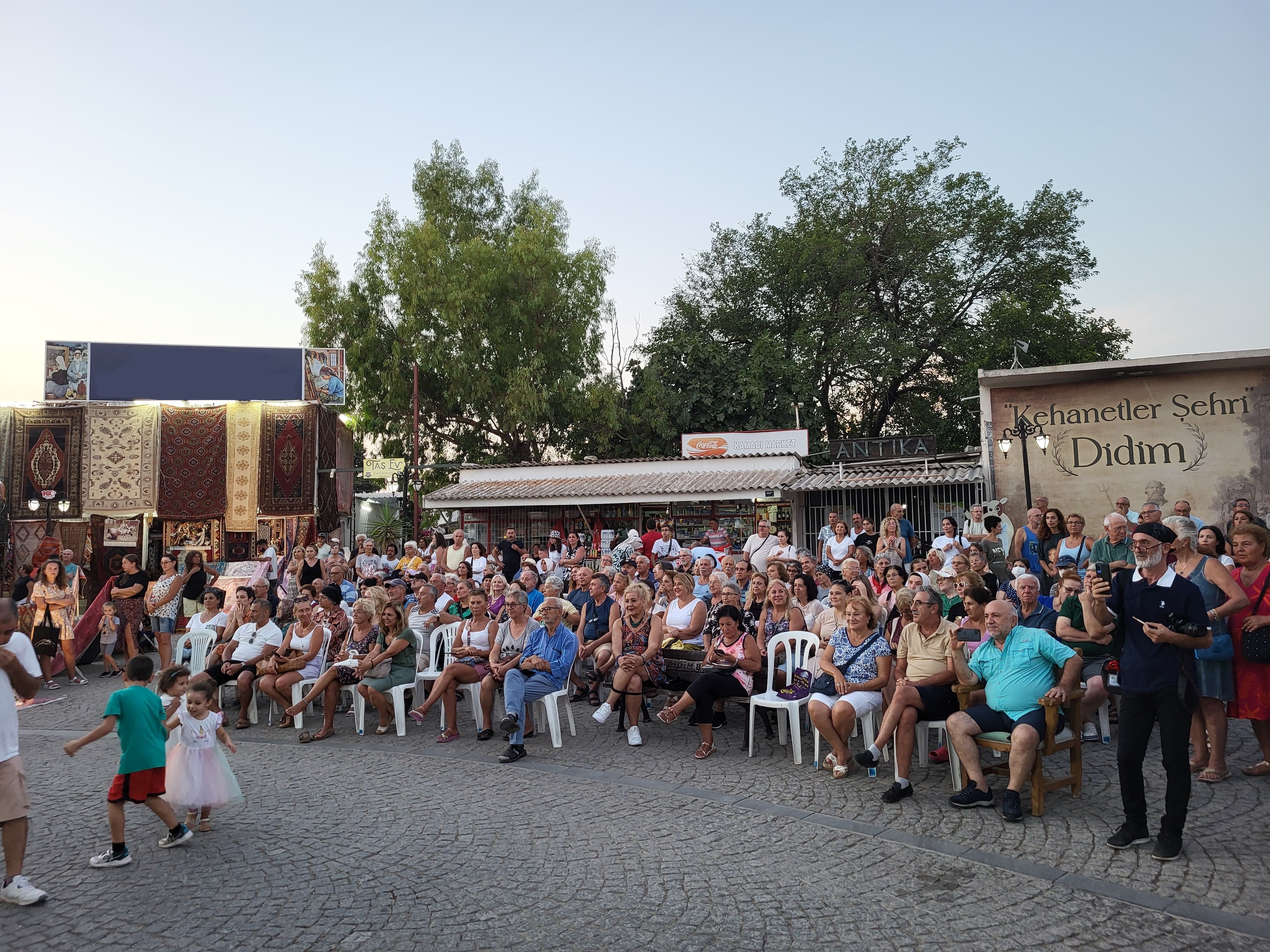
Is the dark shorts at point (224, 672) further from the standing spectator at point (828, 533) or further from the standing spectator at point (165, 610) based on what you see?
the standing spectator at point (828, 533)

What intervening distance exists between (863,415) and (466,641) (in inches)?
959

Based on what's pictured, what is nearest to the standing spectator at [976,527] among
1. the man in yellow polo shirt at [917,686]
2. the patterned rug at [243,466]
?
the man in yellow polo shirt at [917,686]

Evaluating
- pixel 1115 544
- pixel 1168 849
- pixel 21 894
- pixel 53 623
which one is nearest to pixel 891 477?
pixel 1115 544

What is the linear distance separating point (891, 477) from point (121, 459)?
17828 millimetres

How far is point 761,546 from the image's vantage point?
40.2 feet

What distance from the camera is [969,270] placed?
2964 centimetres

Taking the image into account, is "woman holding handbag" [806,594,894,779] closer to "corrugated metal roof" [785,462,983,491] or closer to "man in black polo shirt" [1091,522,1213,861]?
"man in black polo shirt" [1091,522,1213,861]

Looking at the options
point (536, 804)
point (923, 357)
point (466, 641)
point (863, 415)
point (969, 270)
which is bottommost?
point (536, 804)

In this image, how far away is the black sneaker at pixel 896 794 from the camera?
528 centimetres

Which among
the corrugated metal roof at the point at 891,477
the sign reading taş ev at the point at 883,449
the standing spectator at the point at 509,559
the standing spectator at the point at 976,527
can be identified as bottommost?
the standing spectator at the point at 509,559

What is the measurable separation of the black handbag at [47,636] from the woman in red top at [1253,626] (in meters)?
12.3

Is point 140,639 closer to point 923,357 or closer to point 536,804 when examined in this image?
point 536,804

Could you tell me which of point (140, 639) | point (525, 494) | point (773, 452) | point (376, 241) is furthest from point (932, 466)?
point (376, 241)

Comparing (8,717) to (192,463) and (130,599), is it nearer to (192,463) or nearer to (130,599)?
(130,599)
